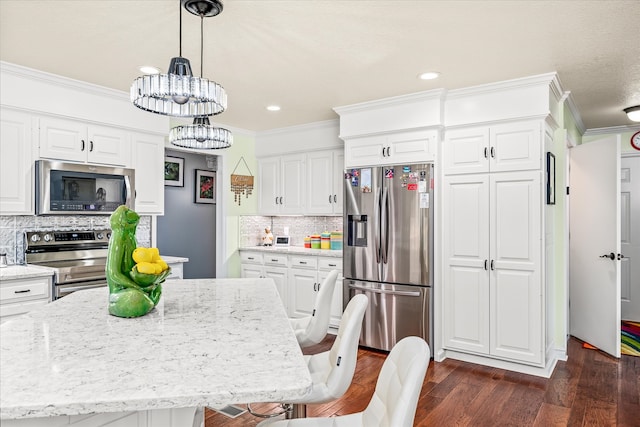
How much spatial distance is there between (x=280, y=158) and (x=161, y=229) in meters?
1.80

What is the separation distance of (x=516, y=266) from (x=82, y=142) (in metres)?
3.90

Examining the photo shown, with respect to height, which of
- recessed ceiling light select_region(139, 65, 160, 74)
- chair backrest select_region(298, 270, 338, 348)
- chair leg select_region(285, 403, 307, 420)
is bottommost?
chair leg select_region(285, 403, 307, 420)

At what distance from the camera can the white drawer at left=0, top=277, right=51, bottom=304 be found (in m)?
2.97

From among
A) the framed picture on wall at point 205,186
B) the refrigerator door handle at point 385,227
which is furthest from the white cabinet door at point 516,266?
the framed picture on wall at point 205,186

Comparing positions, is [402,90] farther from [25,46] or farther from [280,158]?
[25,46]

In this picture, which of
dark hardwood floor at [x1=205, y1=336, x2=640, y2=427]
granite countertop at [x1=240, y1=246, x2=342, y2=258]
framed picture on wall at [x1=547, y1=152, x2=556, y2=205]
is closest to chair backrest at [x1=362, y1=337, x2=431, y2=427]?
dark hardwood floor at [x1=205, y1=336, x2=640, y2=427]

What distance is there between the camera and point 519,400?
9.88ft

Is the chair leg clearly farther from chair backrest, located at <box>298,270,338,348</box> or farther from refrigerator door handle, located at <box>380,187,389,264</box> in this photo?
refrigerator door handle, located at <box>380,187,389,264</box>

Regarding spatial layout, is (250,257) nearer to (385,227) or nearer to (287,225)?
(287,225)

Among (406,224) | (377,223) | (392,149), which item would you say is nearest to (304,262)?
(377,223)

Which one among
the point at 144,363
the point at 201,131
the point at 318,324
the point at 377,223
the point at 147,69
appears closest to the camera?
the point at 144,363

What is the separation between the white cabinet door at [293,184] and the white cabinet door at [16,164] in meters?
2.79

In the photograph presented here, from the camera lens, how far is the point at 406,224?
13.0 feet

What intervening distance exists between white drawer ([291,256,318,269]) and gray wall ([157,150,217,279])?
1647mm
